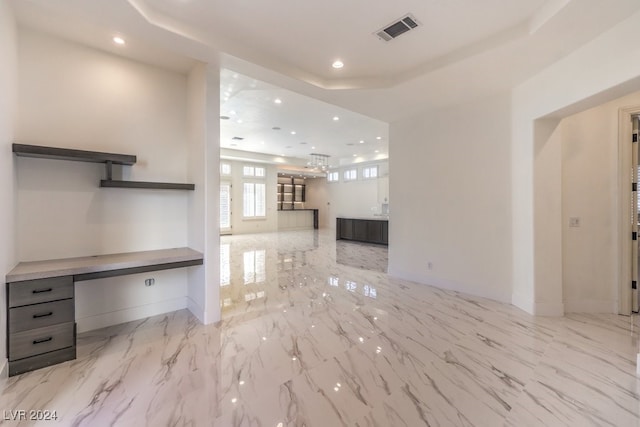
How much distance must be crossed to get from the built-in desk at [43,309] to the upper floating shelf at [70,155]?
1.02 metres

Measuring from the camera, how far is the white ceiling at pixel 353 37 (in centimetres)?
231

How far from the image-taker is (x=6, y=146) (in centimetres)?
223

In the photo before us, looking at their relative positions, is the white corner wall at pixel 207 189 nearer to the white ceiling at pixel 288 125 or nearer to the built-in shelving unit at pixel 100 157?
the built-in shelving unit at pixel 100 157

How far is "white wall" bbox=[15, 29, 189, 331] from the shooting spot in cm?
269

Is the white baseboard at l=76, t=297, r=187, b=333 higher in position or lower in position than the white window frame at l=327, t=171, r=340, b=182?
lower

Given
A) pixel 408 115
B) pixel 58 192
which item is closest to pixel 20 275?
pixel 58 192

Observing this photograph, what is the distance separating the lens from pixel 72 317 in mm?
2396

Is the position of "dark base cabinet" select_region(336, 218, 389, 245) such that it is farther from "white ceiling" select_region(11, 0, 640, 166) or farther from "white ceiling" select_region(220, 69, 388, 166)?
"white ceiling" select_region(11, 0, 640, 166)

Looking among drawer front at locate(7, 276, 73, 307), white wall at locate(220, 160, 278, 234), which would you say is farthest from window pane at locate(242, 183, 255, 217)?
drawer front at locate(7, 276, 73, 307)

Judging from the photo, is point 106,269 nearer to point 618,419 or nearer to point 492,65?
point 618,419

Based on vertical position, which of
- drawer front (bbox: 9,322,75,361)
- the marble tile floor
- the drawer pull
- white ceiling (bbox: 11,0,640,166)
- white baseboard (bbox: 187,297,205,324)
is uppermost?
white ceiling (bbox: 11,0,640,166)

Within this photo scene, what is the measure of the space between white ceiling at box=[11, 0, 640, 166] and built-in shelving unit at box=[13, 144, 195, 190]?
1.18 metres

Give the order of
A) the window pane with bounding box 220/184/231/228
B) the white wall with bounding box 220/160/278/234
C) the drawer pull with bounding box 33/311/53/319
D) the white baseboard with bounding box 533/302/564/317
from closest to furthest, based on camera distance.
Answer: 1. the drawer pull with bounding box 33/311/53/319
2. the white baseboard with bounding box 533/302/564/317
3. the window pane with bounding box 220/184/231/228
4. the white wall with bounding box 220/160/278/234

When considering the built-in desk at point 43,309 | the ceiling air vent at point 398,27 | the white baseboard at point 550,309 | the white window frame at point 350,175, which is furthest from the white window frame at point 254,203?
the white baseboard at point 550,309
